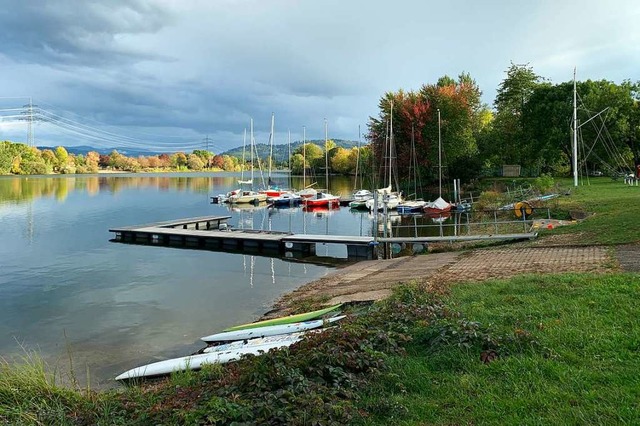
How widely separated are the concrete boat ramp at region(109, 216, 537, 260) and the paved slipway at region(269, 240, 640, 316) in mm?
2508

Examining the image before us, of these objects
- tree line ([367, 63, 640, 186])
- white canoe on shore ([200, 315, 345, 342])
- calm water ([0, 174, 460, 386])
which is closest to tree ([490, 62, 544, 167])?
tree line ([367, 63, 640, 186])

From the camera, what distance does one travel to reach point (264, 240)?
29.1 meters

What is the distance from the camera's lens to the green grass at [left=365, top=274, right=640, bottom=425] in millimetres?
4660

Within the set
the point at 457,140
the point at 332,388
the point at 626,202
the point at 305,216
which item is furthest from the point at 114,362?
the point at 457,140

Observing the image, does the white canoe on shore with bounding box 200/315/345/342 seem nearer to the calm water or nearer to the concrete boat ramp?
the calm water

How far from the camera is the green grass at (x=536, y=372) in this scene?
4660 millimetres

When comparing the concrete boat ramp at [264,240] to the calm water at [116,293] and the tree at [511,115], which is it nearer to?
the calm water at [116,293]

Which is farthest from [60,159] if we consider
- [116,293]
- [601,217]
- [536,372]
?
[536,372]

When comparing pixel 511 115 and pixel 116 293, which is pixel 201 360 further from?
pixel 511 115

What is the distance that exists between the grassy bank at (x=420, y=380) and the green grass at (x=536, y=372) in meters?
0.01

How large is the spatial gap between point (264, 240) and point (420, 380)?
2385 centimetres

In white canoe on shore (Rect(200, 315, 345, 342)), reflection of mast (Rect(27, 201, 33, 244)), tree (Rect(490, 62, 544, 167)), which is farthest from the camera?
tree (Rect(490, 62, 544, 167))

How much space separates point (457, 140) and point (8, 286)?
57000 millimetres

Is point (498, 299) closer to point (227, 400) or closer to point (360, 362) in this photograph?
point (360, 362)
